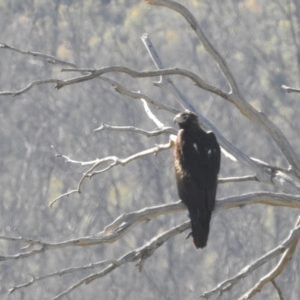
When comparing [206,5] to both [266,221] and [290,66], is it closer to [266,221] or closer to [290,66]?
[290,66]

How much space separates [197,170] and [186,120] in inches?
18.7

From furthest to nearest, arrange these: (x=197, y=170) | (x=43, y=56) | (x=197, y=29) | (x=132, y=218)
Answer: (x=197, y=170) < (x=197, y=29) < (x=43, y=56) < (x=132, y=218)

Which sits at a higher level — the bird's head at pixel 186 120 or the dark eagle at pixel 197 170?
the bird's head at pixel 186 120

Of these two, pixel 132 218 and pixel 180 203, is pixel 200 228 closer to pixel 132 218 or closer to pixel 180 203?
pixel 180 203

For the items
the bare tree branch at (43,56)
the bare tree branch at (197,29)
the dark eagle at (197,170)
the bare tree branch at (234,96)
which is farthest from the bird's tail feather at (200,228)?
the bare tree branch at (43,56)

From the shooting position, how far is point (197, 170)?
19.6 ft

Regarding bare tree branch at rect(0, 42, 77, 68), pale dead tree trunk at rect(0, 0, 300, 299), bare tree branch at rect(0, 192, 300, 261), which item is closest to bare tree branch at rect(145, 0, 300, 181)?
pale dead tree trunk at rect(0, 0, 300, 299)

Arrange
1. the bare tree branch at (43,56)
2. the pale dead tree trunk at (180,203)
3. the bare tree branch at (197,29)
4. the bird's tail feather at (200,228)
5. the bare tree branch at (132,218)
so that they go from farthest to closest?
the bare tree branch at (197,29) < the bird's tail feather at (200,228) < the bare tree branch at (43,56) < the pale dead tree trunk at (180,203) < the bare tree branch at (132,218)

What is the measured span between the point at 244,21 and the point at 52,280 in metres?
6.69

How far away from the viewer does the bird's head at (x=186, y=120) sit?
248 inches

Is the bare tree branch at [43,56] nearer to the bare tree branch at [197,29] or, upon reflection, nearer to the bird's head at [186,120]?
the bare tree branch at [197,29]

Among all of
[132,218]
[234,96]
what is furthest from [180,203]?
[234,96]

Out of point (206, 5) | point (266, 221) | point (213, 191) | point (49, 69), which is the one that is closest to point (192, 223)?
point (213, 191)

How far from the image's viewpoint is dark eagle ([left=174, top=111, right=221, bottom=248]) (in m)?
5.57
